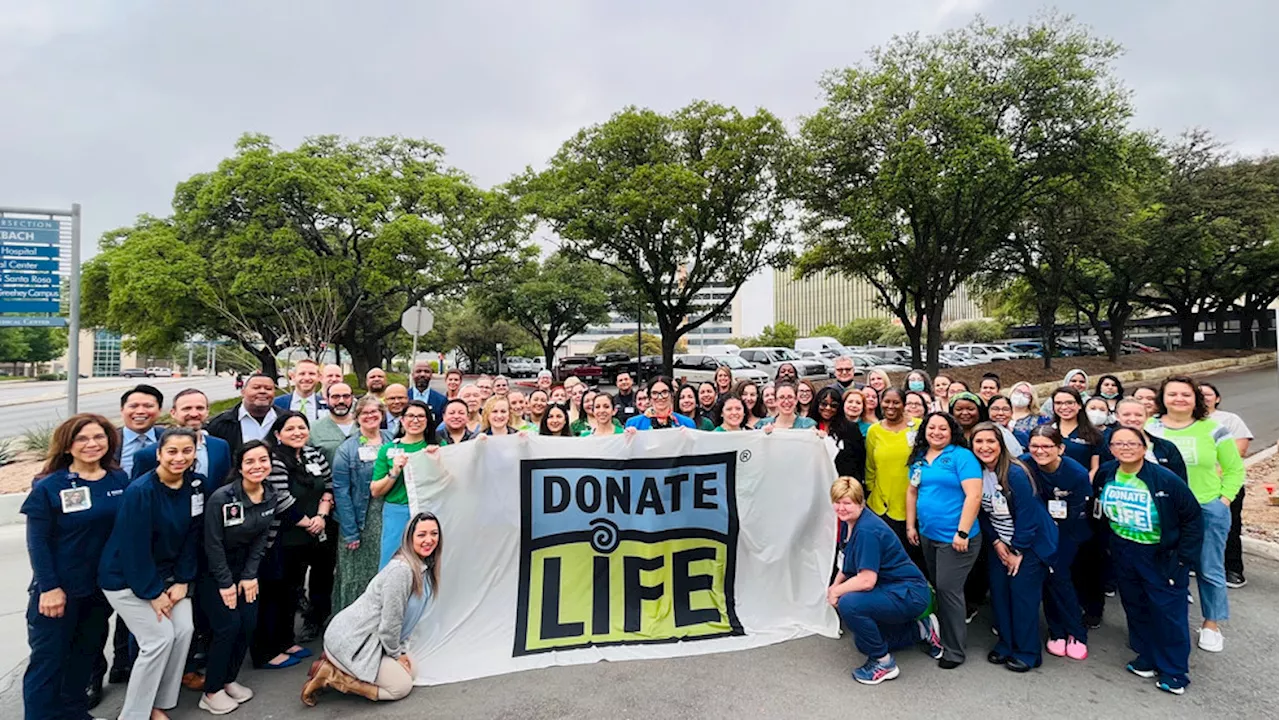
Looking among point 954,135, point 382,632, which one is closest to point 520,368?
point 954,135

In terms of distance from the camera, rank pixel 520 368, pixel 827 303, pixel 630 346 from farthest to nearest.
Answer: pixel 827 303
pixel 630 346
pixel 520 368

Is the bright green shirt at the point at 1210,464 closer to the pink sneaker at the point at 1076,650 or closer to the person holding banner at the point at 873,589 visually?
the pink sneaker at the point at 1076,650

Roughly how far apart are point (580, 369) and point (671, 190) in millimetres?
12134

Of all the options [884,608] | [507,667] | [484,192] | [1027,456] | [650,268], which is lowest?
[507,667]

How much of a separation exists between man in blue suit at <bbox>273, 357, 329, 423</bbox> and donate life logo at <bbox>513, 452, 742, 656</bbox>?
8.11 ft

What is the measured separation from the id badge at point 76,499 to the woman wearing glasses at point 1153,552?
579cm

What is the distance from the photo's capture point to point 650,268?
72.1 ft

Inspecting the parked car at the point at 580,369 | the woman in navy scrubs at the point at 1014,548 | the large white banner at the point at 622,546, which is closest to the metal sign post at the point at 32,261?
the large white banner at the point at 622,546

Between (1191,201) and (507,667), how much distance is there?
31069mm

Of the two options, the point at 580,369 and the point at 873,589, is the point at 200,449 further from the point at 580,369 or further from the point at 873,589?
the point at 580,369

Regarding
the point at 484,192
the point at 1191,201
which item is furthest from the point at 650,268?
the point at 1191,201

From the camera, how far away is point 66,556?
123 inches

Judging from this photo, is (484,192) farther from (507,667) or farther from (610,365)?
(507,667)

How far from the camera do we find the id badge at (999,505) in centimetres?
399
